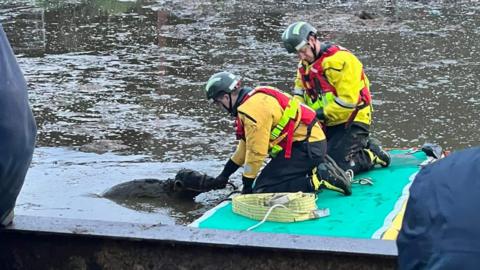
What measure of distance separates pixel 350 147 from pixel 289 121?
3.21 feet

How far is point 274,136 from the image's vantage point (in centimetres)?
669

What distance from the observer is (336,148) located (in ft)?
24.4

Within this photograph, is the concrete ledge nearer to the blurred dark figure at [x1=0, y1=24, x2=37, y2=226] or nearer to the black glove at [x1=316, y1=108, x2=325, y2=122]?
the blurred dark figure at [x1=0, y1=24, x2=37, y2=226]

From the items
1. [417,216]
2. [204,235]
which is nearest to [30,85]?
[204,235]

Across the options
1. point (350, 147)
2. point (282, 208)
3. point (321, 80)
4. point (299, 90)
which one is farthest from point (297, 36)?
point (282, 208)

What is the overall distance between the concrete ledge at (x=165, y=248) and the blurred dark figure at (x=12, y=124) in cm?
73

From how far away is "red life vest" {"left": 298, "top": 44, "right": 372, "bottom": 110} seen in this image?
725 cm

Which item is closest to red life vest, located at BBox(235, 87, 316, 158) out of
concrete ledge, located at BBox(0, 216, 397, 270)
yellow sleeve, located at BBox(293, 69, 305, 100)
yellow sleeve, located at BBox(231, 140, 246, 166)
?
yellow sleeve, located at BBox(231, 140, 246, 166)

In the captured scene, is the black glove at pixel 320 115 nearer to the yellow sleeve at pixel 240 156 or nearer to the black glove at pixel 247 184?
the yellow sleeve at pixel 240 156

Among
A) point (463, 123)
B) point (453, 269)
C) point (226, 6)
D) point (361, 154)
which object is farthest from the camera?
point (226, 6)

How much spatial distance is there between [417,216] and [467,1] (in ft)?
66.1

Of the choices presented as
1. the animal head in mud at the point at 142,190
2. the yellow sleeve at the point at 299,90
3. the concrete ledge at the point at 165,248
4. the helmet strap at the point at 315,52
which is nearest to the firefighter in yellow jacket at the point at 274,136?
the helmet strap at the point at 315,52

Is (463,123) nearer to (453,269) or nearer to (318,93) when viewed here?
(318,93)

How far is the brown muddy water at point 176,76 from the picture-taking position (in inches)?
326
